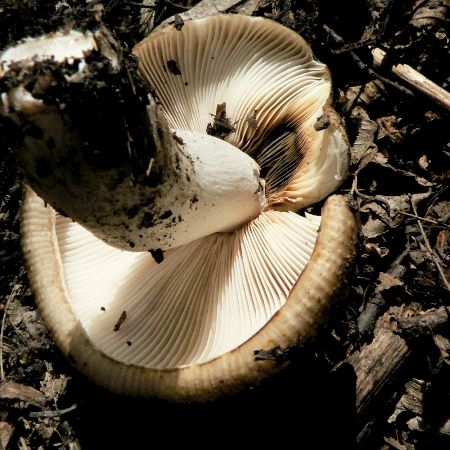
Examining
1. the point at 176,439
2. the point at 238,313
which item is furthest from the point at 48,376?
the point at 238,313

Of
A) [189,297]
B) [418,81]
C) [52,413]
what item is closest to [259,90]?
[418,81]

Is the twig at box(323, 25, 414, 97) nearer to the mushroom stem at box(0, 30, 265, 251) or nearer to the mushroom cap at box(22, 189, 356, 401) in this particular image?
the mushroom cap at box(22, 189, 356, 401)

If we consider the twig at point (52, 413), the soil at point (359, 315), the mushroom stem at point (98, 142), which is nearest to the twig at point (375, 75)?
the soil at point (359, 315)

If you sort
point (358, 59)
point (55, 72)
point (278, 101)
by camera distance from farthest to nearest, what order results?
point (358, 59)
point (278, 101)
point (55, 72)

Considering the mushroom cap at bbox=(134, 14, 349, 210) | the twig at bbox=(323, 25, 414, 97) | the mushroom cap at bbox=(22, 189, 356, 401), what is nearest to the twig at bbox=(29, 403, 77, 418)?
the mushroom cap at bbox=(22, 189, 356, 401)

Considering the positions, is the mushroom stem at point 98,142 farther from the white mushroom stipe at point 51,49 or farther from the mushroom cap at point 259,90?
the mushroom cap at point 259,90

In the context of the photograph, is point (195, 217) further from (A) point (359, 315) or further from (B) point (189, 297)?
(A) point (359, 315)

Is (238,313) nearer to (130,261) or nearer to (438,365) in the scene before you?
(130,261)
